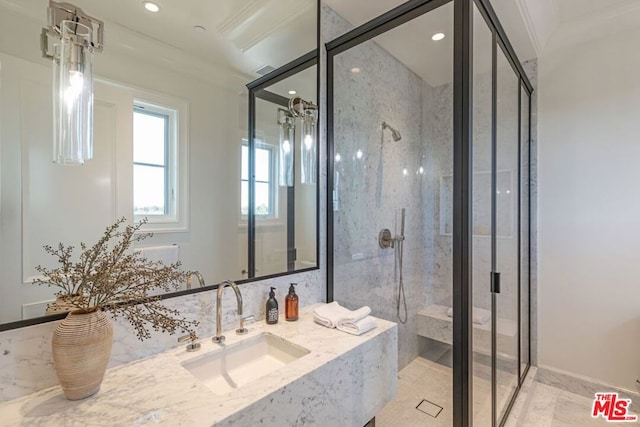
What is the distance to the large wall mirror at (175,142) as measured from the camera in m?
0.94

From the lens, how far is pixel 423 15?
162 centimetres

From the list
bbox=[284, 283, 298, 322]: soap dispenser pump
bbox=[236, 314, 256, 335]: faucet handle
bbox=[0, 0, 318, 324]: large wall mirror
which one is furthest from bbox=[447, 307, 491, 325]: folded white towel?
bbox=[236, 314, 256, 335]: faucet handle

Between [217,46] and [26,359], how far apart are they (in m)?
1.45

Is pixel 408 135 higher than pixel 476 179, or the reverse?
pixel 408 135

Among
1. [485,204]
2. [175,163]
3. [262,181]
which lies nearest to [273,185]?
[262,181]

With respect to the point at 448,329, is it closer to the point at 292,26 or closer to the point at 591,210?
the point at 591,210

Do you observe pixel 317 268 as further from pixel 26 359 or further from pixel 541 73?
pixel 541 73

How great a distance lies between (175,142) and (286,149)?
26.2 inches

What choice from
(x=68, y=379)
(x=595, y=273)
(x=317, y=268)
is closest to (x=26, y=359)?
(x=68, y=379)

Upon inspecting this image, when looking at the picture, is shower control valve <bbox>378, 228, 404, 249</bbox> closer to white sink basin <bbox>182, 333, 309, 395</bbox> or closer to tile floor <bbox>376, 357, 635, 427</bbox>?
tile floor <bbox>376, 357, 635, 427</bbox>

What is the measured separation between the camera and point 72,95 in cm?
100

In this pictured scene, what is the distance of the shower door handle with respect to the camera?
176 centimetres

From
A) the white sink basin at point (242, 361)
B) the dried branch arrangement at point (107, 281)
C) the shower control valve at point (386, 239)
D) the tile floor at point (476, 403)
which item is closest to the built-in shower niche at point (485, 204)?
the shower control valve at point (386, 239)

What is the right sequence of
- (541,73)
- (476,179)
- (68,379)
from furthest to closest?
1. (541,73)
2. (476,179)
3. (68,379)
